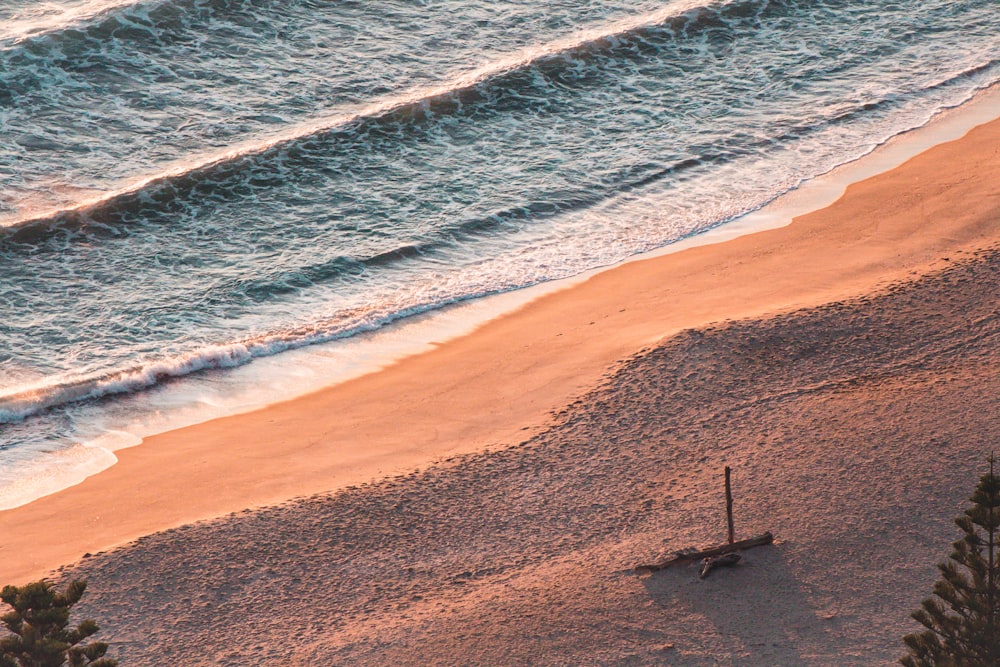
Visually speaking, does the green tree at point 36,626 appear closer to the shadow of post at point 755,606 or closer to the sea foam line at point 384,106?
the shadow of post at point 755,606

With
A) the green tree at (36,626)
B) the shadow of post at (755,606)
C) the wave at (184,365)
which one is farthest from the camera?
the wave at (184,365)

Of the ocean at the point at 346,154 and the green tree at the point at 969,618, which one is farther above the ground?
the ocean at the point at 346,154

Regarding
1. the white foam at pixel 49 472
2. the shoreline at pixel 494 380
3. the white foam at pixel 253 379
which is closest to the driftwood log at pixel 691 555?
the shoreline at pixel 494 380

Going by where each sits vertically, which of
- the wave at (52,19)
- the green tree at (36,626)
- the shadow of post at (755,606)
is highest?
the wave at (52,19)

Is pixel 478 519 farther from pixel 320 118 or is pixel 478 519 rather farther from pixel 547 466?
pixel 320 118

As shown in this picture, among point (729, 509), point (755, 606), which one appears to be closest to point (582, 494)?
point (729, 509)

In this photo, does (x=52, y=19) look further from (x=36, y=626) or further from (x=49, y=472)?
(x=36, y=626)
